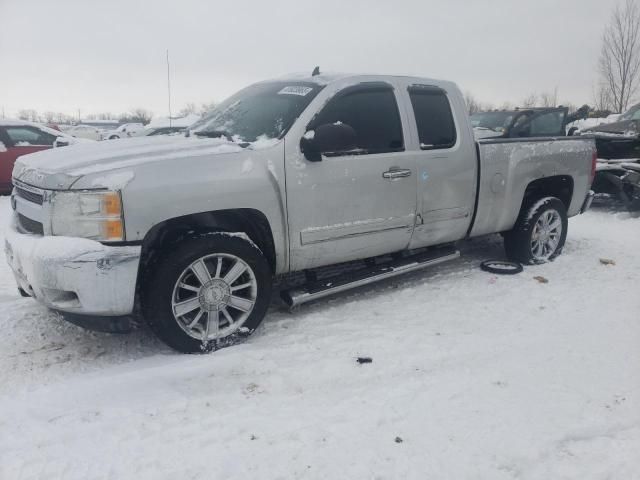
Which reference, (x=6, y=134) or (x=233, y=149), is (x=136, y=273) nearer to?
(x=233, y=149)

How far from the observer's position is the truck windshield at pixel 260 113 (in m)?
3.70

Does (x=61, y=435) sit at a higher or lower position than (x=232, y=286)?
lower

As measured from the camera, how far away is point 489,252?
598 cm

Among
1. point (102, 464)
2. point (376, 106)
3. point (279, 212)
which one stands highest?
point (376, 106)

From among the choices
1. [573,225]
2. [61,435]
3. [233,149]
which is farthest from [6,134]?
[573,225]

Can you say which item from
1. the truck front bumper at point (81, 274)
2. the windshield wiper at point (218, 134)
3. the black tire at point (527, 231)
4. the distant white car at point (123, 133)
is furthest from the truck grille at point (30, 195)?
the distant white car at point (123, 133)

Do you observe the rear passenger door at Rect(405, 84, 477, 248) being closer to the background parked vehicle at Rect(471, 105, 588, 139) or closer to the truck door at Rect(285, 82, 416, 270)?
the truck door at Rect(285, 82, 416, 270)

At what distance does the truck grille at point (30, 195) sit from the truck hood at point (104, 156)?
0.07m

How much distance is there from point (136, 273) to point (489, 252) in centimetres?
436

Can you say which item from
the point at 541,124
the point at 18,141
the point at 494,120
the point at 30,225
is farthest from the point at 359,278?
the point at 18,141

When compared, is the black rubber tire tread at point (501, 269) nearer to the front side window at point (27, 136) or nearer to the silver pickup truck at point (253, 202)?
the silver pickup truck at point (253, 202)

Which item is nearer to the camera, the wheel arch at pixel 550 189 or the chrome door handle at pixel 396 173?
the chrome door handle at pixel 396 173

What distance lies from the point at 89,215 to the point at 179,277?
0.65 meters

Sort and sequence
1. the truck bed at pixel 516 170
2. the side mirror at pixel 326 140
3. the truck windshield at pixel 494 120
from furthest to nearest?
1. the truck windshield at pixel 494 120
2. the truck bed at pixel 516 170
3. the side mirror at pixel 326 140
